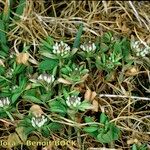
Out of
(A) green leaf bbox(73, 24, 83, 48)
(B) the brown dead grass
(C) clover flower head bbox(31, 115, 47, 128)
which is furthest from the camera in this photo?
(A) green leaf bbox(73, 24, 83, 48)

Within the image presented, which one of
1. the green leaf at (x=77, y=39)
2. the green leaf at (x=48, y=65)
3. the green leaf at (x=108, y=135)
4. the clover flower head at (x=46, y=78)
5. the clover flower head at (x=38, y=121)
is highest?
the green leaf at (x=77, y=39)

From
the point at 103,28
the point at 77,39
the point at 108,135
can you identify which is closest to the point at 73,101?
the point at 108,135

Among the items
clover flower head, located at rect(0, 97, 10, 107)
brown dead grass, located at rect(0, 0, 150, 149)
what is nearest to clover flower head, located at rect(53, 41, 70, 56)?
brown dead grass, located at rect(0, 0, 150, 149)

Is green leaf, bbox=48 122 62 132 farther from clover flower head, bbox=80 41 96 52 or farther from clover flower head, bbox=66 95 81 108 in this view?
clover flower head, bbox=80 41 96 52

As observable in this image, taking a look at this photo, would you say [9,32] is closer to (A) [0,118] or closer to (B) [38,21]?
(B) [38,21]

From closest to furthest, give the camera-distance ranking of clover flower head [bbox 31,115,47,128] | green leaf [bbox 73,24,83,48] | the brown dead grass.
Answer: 1. clover flower head [bbox 31,115,47,128]
2. the brown dead grass
3. green leaf [bbox 73,24,83,48]

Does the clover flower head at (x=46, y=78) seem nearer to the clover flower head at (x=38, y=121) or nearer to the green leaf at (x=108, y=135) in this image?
the clover flower head at (x=38, y=121)

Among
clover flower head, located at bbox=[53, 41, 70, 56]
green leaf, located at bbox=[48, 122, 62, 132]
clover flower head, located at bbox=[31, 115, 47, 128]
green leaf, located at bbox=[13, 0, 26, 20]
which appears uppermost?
green leaf, located at bbox=[13, 0, 26, 20]

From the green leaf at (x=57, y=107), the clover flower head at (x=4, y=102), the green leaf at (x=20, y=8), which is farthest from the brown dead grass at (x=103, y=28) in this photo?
the clover flower head at (x=4, y=102)

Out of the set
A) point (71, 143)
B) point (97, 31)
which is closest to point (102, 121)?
point (71, 143)
